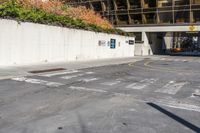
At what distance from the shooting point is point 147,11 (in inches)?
2050

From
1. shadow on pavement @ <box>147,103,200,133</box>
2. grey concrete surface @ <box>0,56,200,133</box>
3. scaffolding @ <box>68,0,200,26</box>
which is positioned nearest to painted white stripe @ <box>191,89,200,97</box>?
grey concrete surface @ <box>0,56,200,133</box>

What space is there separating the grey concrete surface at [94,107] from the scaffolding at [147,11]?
126ft

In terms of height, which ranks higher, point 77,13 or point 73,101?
point 77,13

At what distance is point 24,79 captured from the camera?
43.2 feet

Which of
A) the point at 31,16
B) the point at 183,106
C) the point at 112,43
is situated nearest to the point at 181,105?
the point at 183,106

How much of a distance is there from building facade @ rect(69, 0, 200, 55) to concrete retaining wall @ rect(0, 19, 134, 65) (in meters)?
20.9

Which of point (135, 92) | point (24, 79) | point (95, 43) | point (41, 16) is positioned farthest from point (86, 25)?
point (135, 92)

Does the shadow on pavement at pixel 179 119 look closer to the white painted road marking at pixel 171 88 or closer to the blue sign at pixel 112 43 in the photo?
the white painted road marking at pixel 171 88

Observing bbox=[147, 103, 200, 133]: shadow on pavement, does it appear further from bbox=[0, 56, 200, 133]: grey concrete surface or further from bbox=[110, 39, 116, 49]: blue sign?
bbox=[110, 39, 116, 49]: blue sign

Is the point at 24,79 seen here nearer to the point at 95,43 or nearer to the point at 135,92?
the point at 135,92

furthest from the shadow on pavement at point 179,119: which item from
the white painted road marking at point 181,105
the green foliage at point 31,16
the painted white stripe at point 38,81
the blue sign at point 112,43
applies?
the blue sign at point 112,43

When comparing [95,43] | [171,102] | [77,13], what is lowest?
[171,102]

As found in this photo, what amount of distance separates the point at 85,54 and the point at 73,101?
18458mm

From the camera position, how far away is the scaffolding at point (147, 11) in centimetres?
4906
